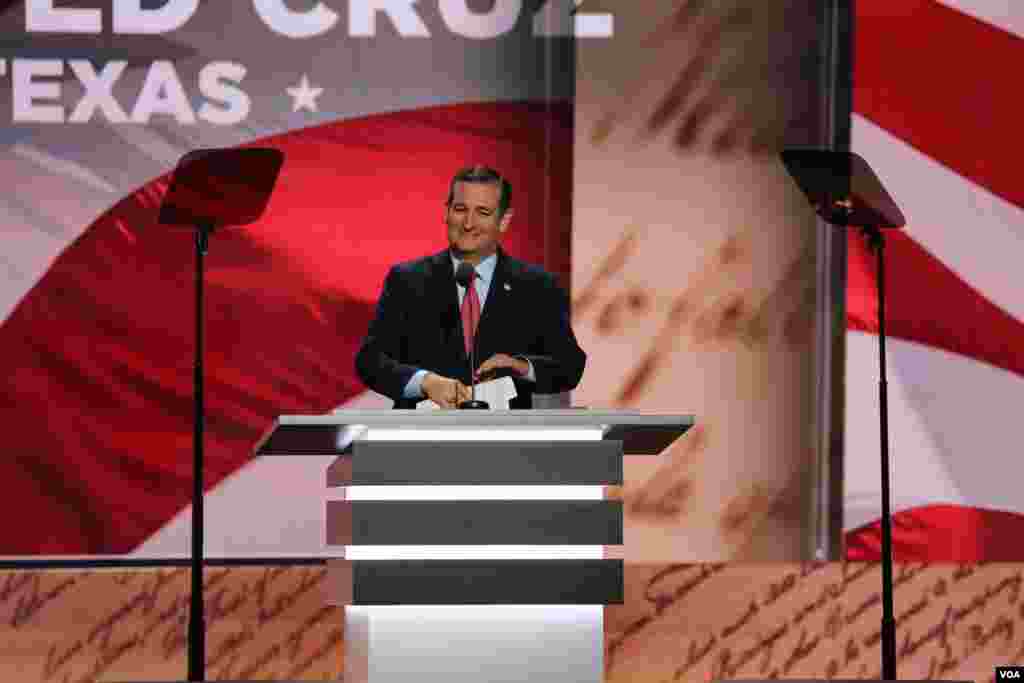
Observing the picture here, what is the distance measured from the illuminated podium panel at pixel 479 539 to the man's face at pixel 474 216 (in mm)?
823

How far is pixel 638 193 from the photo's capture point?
6.75 metres

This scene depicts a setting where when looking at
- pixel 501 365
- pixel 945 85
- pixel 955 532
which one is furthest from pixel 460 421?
pixel 945 85

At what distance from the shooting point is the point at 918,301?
21.8 feet

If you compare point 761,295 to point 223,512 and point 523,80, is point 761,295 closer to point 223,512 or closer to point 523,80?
point 523,80

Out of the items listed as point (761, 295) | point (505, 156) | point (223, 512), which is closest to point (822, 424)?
point (761, 295)

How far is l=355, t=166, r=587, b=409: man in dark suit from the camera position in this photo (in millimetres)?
4867

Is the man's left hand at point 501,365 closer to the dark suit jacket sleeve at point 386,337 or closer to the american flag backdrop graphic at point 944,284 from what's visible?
the dark suit jacket sleeve at point 386,337

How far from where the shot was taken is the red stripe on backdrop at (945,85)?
6.67 metres

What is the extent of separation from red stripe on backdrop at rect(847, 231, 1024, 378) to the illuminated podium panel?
261cm

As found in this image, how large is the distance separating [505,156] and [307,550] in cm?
160

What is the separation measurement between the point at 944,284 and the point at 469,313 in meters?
2.47

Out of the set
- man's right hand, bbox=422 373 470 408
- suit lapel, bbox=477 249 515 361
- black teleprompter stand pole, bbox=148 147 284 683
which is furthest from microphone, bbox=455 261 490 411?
black teleprompter stand pole, bbox=148 147 284 683

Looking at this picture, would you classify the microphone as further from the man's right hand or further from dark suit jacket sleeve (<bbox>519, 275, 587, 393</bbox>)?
dark suit jacket sleeve (<bbox>519, 275, 587, 393</bbox>)

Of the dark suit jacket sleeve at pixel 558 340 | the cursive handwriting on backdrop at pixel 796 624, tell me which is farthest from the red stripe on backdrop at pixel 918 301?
the dark suit jacket sleeve at pixel 558 340
